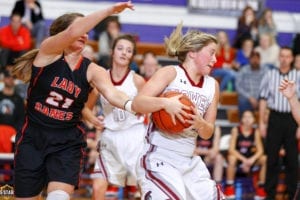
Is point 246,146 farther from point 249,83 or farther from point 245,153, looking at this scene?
point 249,83

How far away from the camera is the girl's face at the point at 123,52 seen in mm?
7164

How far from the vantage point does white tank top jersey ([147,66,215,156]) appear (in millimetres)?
5285

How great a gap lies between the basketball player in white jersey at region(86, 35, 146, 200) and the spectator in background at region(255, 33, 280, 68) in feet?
19.7

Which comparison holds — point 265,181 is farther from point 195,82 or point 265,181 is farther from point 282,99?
point 195,82

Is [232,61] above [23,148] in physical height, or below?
below

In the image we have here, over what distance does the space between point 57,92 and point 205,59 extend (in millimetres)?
1163

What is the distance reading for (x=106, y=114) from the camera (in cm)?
725

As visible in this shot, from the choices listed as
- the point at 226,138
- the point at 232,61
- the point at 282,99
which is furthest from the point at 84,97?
the point at 232,61

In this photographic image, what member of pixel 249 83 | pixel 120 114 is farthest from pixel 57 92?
pixel 249 83

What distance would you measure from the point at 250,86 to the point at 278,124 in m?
2.20

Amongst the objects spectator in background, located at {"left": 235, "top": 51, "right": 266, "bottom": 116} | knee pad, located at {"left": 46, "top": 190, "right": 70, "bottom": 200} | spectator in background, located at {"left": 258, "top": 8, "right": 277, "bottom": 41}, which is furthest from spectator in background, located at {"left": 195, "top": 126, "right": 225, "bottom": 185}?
knee pad, located at {"left": 46, "top": 190, "right": 70, "bottom": 200}

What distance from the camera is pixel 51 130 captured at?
531 centimetres

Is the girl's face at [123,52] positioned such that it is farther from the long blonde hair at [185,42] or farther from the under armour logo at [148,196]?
the under armour logo at [148,196]

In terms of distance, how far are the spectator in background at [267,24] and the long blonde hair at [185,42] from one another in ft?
26.9
